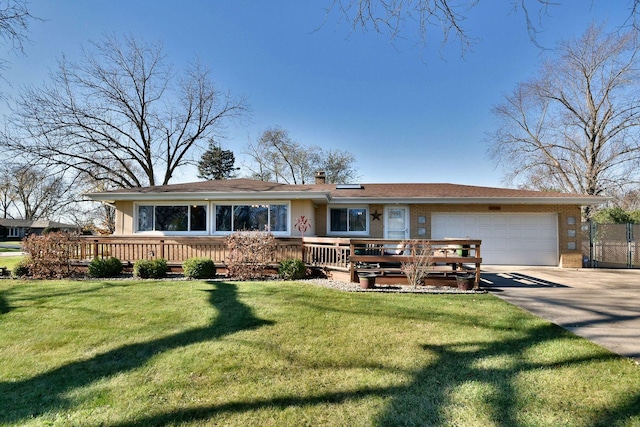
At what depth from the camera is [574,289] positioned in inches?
298

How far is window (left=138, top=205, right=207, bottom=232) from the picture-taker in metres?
11.5

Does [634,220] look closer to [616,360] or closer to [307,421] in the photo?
[616,360]

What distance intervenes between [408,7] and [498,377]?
3.92 metres

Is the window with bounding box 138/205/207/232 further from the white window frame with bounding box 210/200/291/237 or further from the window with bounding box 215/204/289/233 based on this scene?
the window with bounding box 215/204/289/233

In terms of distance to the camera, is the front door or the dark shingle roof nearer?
the dark shingle roof

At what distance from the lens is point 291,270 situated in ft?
28.3

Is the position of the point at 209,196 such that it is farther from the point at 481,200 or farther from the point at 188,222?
the point at 481,200

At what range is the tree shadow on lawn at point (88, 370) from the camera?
2.86 m

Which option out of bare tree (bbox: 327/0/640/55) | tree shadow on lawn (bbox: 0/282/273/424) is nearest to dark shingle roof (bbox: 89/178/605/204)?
tree shadow on lawn (bbox: 0/282/273/424)

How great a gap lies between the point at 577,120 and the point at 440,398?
26.1m

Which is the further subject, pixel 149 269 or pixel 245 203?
pixel 245 203

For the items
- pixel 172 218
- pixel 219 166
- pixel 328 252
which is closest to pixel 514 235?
pixel 328 252

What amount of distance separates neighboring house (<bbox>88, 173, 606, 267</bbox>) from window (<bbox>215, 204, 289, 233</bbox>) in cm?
4

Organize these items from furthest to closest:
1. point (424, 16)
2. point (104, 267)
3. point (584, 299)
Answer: point (104, 267), point (584, 299), point (424, 16)
